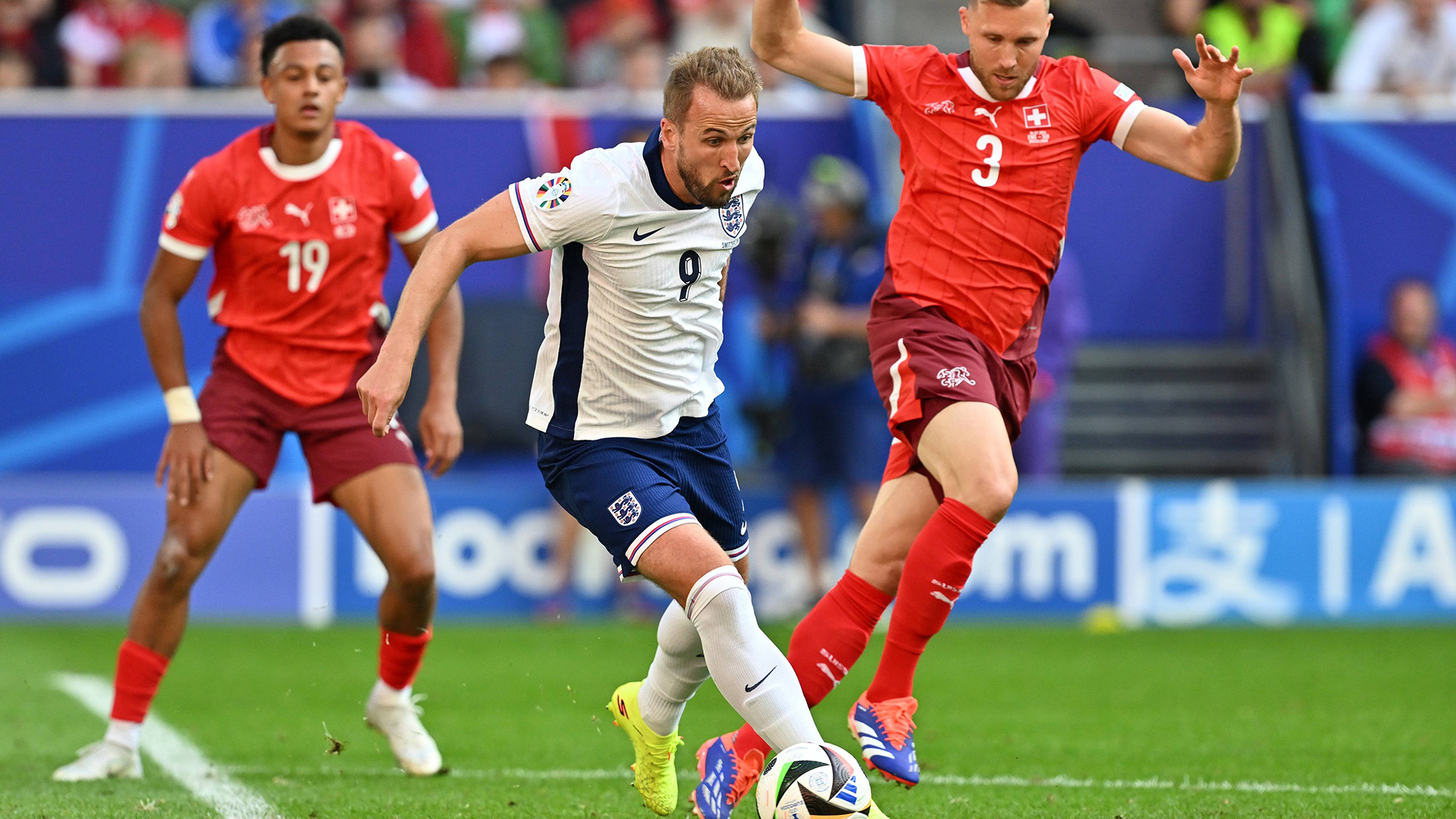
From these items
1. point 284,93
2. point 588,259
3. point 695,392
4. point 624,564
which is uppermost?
point 284,93

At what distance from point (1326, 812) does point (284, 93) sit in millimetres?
4066

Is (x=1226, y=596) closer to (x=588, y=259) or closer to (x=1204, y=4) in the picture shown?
(x=1204, y=4)

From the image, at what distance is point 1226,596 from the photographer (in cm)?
1137

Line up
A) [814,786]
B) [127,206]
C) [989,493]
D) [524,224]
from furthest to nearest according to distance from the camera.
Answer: [127,206] < [989,493] < [524,224] < [814,786]

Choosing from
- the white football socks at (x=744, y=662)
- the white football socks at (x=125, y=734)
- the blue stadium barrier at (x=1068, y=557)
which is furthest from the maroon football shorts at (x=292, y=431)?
the blue stadium barrier at (x=1068, y=557)

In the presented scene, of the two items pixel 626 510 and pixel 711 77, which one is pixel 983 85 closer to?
pixel 711 77

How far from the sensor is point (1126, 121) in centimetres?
555

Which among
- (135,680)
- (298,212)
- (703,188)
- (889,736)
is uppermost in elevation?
(703,188)

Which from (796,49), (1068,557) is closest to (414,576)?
(796,49)

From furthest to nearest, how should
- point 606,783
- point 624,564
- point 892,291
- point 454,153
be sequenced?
point 454,153, point 606,783, point 892,291, point 624,564

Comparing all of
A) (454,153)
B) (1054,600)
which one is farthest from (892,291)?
(454,153)

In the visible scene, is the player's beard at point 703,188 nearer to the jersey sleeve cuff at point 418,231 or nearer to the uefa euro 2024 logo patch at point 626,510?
the uefa euro 2024 logo patch at point 626,510

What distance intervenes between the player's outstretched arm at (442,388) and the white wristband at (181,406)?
77 cm

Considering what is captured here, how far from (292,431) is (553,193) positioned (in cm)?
190
